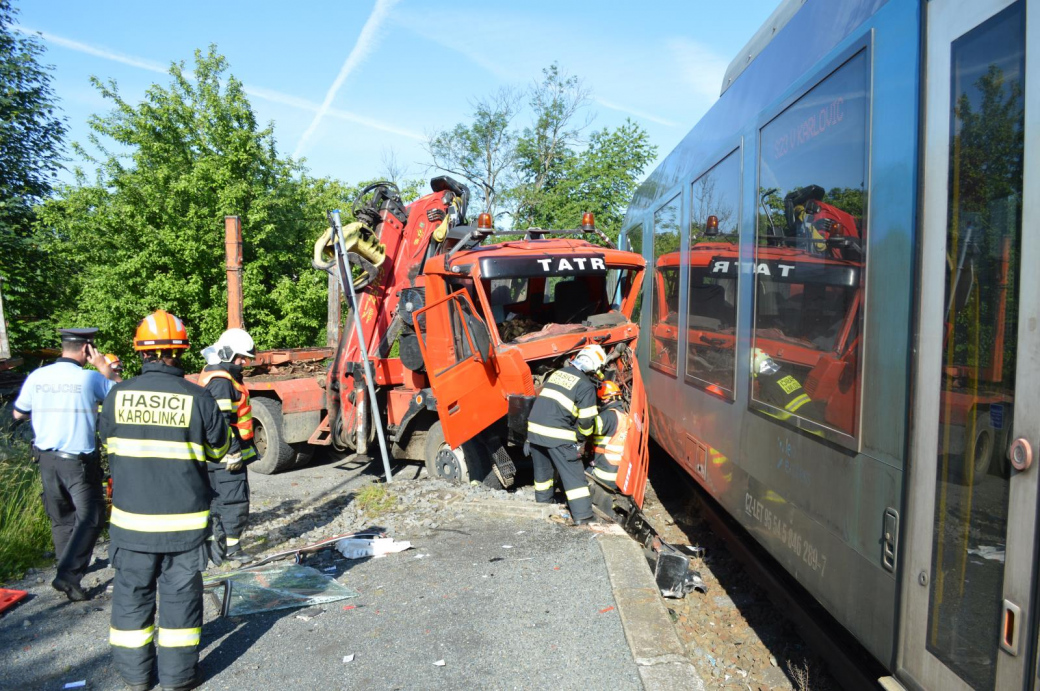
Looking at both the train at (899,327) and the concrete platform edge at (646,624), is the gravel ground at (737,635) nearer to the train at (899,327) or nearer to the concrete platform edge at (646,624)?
the concrete platform edge at (646,624)

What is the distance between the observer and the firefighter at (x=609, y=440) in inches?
244

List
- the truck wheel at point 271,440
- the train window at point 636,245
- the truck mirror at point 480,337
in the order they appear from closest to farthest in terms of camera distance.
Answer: the truck mirror at point 480,337 < the train window at point 636,245 < the truck wheel at point 271,440

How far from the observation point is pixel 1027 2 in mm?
1938

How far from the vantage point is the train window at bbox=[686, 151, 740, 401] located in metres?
4.58

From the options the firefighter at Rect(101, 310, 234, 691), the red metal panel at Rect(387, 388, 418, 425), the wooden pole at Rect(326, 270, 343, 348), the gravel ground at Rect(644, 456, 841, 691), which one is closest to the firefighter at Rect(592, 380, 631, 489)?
the gravel ground at Rect(644, 456, 841, 691)

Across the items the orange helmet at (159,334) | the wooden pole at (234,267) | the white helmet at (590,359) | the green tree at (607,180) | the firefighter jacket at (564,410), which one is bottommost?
the firefighter jacket at (564,410)

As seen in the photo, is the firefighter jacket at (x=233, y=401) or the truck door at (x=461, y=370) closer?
the firefighter jacket at (x=233, y=401)

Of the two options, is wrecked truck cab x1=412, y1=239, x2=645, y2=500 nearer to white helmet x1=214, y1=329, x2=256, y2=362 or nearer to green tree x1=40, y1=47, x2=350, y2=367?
white helmet x1=214, y1=329, x2=256, y2=362

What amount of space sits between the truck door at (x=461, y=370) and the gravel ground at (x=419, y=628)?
1.10 metres

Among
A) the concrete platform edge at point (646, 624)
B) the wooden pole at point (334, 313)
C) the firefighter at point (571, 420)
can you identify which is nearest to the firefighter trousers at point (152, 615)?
the concrete platform edge at point (646, 624)

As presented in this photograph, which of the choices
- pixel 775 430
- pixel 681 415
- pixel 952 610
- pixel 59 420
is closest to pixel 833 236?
pixel 775 430

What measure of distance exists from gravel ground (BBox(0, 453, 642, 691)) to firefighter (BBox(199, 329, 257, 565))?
391mm

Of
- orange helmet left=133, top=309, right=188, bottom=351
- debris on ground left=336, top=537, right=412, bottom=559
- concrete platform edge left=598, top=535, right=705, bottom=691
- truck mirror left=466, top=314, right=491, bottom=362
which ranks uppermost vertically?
orange helmet left=133, top=309, right=188, bottom=351

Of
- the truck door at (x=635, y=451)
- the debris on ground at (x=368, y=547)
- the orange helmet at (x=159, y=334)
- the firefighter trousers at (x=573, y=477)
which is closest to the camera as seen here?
the orange helmet at (x=159, y=334)
